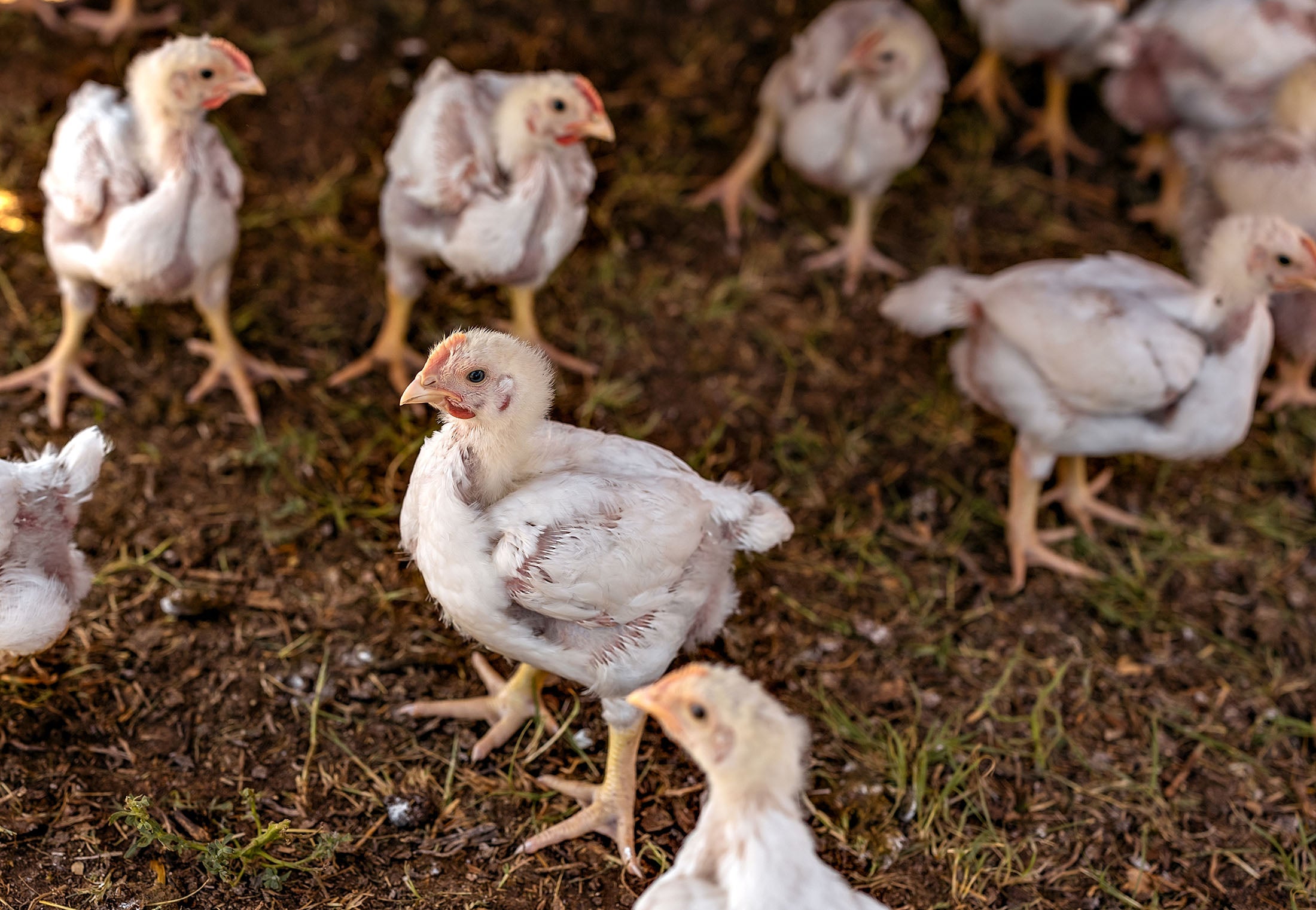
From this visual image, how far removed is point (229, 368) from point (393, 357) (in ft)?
1.69

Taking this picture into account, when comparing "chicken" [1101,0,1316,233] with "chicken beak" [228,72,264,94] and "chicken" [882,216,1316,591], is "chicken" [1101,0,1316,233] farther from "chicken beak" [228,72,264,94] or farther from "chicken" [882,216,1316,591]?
"chicken beak" [228,72,264,94]

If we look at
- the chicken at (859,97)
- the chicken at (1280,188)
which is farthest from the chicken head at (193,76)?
the chicken at (1280,188)

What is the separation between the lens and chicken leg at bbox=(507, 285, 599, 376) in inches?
152

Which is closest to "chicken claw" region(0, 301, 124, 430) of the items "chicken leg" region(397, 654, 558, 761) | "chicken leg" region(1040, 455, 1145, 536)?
"chicken leg" region(397, 654, 558, 761)

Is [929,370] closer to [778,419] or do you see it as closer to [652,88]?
[778,419]

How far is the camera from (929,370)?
14.0 ft

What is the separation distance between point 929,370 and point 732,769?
2475mm

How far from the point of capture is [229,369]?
372 centimetres

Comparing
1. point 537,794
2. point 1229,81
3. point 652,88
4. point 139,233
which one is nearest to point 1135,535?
point 1229,81

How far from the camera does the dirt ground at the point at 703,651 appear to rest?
2.88 meters

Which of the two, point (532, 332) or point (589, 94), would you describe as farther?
point (532, 332)

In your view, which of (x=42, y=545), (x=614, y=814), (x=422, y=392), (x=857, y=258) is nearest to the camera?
(x=422, y=392)

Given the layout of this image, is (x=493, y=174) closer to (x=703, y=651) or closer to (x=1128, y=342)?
(x=703, y=651)

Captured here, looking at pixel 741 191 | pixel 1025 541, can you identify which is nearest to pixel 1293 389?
pixel 1025 541
